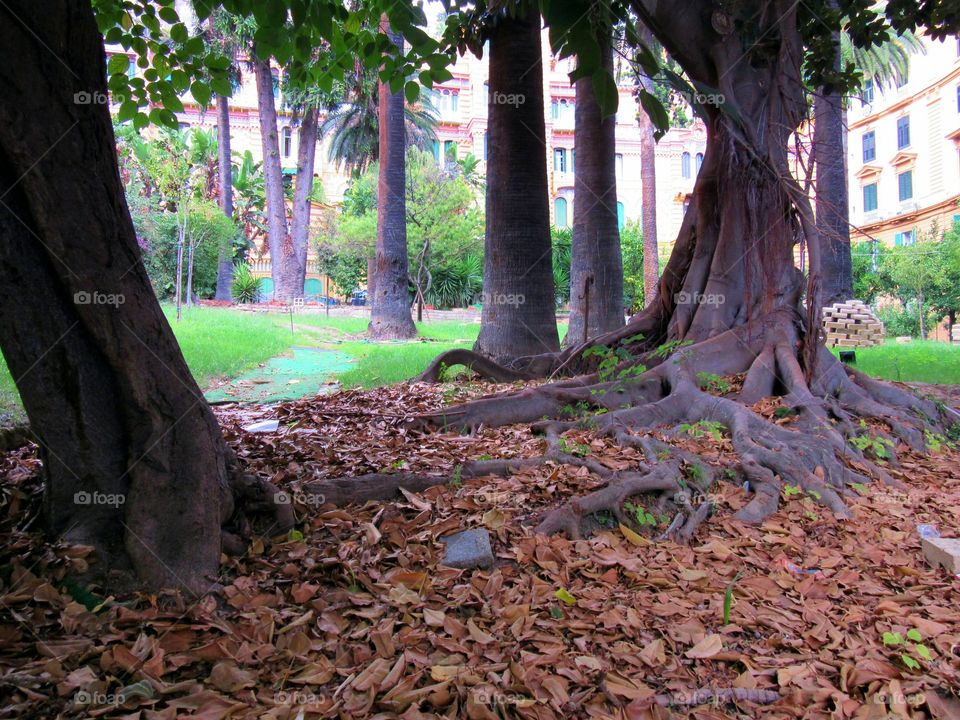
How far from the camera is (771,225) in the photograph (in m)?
6.25

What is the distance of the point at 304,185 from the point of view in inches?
1224

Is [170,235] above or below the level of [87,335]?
above

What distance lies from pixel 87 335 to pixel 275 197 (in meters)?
25.6

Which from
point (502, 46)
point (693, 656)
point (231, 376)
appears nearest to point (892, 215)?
point (502, 46)

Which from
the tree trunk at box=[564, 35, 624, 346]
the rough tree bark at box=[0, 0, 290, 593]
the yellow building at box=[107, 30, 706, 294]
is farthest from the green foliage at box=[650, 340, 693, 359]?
the yellow building at box=[107, 30, 706, 294]

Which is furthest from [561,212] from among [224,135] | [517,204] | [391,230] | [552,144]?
[517,204]

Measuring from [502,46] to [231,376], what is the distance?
6.03 m

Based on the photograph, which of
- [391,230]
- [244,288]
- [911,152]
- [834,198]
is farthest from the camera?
[244,288]

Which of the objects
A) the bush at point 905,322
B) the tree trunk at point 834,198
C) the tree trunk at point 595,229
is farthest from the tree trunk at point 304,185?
the bush at point 905,322

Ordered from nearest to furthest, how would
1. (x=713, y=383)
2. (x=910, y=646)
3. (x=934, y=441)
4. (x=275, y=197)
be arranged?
1. (x=910, y=646)
2. (x=934, y=441)
3. (x=713, y=383)
4. (x=275, y=197)

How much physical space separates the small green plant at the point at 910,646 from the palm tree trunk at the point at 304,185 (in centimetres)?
2866

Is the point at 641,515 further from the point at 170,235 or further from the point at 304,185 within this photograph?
the point at 304,185

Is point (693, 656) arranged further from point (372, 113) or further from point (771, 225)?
point (372, 113)

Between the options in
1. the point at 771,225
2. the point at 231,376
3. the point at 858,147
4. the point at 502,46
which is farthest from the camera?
the point at 858,147
